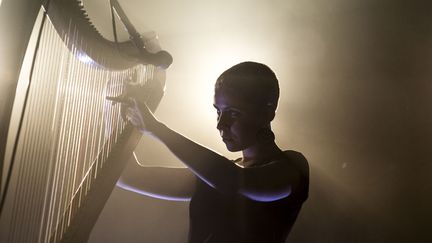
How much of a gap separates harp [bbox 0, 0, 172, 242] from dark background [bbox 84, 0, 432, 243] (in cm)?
50

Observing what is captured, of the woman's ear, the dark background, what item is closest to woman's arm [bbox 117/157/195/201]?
the woman's ear

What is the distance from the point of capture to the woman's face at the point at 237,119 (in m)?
1.00

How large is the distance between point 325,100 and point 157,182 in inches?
34.7

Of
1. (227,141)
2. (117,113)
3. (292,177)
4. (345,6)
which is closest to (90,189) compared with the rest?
(117,113)

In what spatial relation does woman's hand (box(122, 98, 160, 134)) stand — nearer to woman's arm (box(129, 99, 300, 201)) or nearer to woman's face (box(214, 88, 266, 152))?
woman's arm (box(129, 99, 300, 201))

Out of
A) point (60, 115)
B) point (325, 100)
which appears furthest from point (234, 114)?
point (325, 100)

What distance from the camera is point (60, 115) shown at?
0.83 metres

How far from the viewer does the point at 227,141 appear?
3.36 feet

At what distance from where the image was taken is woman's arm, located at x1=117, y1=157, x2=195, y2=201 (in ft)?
4.05

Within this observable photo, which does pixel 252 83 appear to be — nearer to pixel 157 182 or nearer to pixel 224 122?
pixel 224 122

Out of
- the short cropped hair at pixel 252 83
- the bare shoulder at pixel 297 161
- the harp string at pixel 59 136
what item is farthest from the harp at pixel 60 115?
the bare shoulder at pixel 297 161

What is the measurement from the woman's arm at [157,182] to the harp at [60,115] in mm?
115

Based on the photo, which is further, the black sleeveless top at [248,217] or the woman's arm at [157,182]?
the woman's arm at [157,182]

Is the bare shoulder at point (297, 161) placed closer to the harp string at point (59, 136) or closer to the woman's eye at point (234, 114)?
the woman's eye at point (234, 114)
